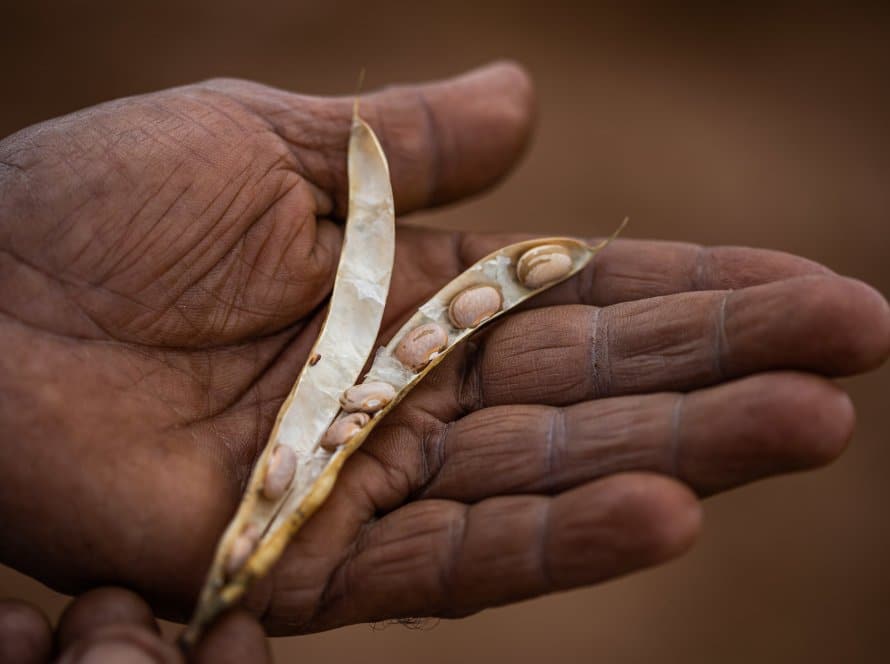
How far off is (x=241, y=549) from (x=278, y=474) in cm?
25

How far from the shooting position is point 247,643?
207cm

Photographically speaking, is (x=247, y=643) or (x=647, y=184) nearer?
(x=247, y=643)

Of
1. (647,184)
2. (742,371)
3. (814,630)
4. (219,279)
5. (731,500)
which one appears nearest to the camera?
(742,371)

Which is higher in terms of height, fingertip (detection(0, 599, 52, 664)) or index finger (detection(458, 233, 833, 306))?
index finger (detection(458, 233, 833, 306))

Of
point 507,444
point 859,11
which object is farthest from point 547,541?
point 859,11

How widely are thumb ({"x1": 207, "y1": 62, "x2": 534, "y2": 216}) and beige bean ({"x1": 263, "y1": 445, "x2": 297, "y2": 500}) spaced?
3.99 feet

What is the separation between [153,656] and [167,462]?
0.59m

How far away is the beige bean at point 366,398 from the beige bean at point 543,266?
67cm

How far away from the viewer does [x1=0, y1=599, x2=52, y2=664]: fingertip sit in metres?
2.04

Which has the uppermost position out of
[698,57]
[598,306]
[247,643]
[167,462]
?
[698,57]

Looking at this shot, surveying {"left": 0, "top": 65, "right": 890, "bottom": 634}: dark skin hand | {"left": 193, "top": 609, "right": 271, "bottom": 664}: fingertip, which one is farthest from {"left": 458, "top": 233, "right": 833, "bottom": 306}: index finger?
{"left": 193, "top": 609, "right": 271, "bottom": 664}: fingertip

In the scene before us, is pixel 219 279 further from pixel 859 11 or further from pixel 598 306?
pixel 859 11

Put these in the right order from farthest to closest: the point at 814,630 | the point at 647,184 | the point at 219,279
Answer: the point at 647,184
the point at 814,630
the point at 219,279

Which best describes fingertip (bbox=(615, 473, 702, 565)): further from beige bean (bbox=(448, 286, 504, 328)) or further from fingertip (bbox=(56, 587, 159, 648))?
fingertip (bbox=(56, 587, 159, 648))
